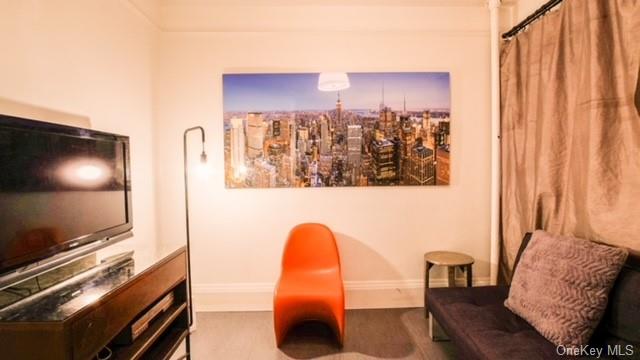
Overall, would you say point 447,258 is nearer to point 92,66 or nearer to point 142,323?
point 142,323

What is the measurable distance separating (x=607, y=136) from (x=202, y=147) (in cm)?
293

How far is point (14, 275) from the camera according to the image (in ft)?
4.01

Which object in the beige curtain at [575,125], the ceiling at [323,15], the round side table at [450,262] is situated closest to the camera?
the beige curtain at [575,125]

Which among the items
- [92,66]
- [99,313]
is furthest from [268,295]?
[92,66]

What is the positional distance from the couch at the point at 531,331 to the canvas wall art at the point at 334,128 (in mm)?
1337

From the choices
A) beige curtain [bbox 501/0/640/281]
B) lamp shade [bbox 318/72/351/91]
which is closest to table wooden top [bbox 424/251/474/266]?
beige curtain [bbox 501/0/640/281]

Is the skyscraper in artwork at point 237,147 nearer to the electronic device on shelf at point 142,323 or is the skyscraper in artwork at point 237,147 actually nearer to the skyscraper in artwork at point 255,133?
the skyscraper in artwork at point 255,133

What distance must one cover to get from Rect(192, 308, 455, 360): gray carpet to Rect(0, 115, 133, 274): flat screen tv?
1.18 m

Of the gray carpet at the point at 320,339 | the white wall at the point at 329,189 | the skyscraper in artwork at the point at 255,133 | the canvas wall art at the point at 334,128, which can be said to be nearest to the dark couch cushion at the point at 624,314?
the gray carpet at the point at 320,339

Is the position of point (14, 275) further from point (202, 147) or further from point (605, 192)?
point (605, 192)

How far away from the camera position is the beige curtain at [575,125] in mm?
1741

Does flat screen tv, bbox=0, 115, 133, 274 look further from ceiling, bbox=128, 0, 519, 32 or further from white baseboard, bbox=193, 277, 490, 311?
ceiling, bbox=128, 0, 519, 32

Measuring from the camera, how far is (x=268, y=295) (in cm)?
297

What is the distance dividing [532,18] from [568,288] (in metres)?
2.03
